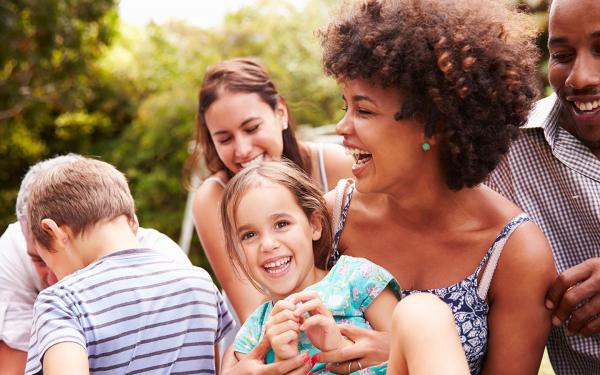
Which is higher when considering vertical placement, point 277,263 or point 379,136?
point 379,136

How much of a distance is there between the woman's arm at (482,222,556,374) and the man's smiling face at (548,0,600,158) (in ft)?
1.81

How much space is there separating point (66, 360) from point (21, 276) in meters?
1.12

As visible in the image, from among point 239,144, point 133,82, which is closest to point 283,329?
point 239,144

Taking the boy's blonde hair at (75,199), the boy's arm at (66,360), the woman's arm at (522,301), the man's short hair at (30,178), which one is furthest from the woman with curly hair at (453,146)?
the man's short hair at (30,178)

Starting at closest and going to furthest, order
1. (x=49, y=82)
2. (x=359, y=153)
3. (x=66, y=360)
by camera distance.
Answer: (x=66, y=360)
(x=359, y=153)
(x=49, y=82)

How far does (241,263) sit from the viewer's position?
9.71ft

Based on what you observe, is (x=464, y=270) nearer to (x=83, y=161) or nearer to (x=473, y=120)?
(x=473, y=120)

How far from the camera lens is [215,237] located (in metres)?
4.04

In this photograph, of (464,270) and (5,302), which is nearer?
(464,270)

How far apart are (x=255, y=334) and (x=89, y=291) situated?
2.03 feet

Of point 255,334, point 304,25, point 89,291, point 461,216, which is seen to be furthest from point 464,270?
point 304,25

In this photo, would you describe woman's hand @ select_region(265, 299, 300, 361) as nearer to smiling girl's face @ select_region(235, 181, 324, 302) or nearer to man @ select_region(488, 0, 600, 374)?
smiling girl's face @ select_region(235, 181, 324, 302)

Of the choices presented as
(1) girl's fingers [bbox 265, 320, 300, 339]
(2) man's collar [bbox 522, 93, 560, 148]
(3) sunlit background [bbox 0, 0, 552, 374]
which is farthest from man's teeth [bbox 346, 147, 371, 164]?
(3) sunlit background [bbox 0, 0, 552, 374]

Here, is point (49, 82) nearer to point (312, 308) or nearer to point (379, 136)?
point (379, 136)
